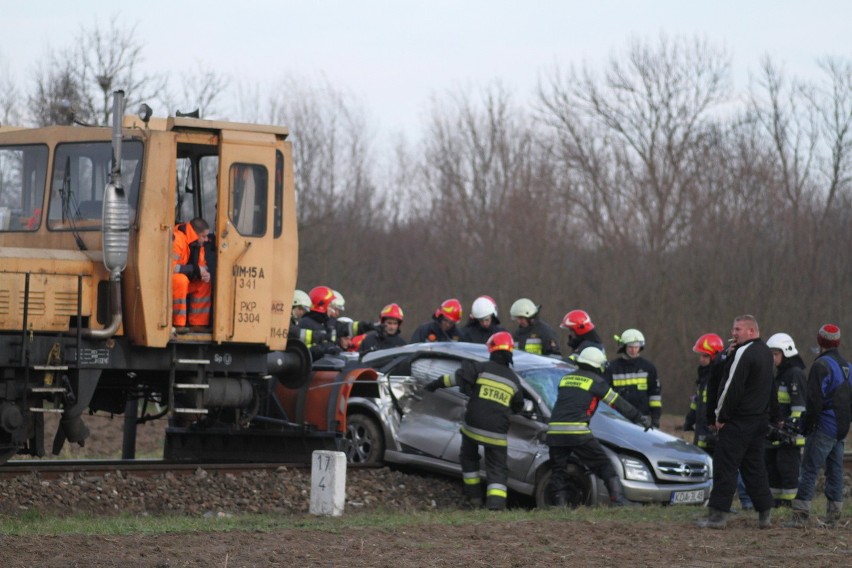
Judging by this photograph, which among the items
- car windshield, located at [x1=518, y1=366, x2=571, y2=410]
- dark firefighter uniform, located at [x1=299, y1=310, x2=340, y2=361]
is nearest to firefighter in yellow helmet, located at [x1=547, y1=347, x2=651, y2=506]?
car windshield, located at [x1=518, y1=366, x2=571, y2=410]

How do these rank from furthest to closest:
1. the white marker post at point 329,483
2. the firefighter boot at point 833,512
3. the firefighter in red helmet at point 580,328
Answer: the firefighter in red helmet at point 580,328 → the firefighter boot at point 833,512 → the white marker post at point 329,483

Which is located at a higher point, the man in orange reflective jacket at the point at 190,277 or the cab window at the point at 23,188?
the cab window at the point at 23,188

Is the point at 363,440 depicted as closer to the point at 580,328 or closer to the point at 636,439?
the point at 580,328

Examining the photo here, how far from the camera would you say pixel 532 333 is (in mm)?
16641

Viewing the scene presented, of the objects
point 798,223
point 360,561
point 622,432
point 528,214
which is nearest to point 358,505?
point 622,432

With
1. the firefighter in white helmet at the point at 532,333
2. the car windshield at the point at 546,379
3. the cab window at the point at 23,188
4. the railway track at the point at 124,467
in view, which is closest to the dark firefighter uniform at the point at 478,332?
the firefighter in white helmet at the point at 532,333

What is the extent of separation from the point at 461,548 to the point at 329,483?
2.38 metres

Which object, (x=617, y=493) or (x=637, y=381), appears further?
(x=637, y=381)

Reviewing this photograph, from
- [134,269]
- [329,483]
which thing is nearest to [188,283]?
[134,269]

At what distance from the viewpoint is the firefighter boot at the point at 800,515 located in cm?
1137

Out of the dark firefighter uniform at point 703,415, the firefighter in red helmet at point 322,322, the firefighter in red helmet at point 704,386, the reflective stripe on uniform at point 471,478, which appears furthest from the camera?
the firefighter in red helmet at point 322,322

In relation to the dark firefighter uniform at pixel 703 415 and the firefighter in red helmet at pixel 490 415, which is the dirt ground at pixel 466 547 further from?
the dark firefighter uniform at pixel 703 415

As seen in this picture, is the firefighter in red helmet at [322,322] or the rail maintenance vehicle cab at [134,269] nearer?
the rail maintenance vehicle cab at [134,269]

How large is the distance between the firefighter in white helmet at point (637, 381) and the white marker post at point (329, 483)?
17.3 ft
